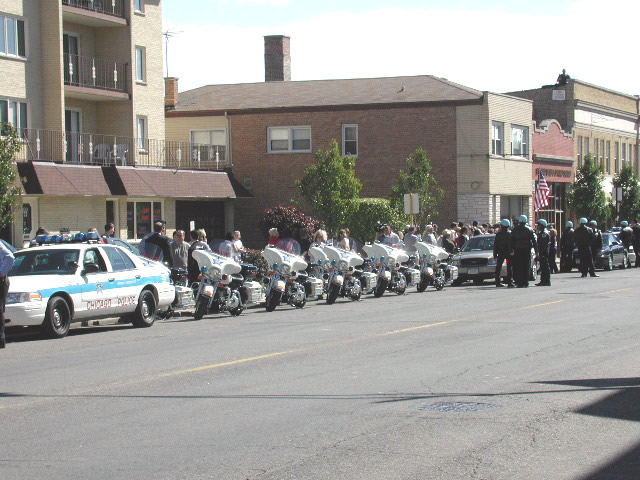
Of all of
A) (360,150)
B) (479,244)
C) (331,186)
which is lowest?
(479,244)

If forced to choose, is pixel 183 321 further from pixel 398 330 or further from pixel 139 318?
pixel 398 330

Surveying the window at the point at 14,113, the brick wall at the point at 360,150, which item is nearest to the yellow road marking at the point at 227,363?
the window at the point at 14,113

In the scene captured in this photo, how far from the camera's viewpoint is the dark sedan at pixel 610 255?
38.9 metres

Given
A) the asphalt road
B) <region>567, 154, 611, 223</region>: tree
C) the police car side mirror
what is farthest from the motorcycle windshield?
<region>567, 154, 611, 223</region>: tree

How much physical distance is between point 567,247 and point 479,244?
265 inches

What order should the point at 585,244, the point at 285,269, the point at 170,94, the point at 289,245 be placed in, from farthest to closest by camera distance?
the point at 170,94
the point at 585,244
the point at 289,245
the point at 285,269

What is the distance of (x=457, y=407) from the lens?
31.6ft

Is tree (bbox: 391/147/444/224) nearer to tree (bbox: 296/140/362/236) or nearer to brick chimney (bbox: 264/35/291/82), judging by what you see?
tree (bbox: 296/140/362/236)

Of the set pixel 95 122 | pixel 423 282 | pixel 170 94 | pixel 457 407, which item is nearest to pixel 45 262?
pixel 457 407

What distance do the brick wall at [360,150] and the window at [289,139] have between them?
245mm

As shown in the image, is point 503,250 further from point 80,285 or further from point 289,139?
point 289,139

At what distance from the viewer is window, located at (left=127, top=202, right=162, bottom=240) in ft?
124

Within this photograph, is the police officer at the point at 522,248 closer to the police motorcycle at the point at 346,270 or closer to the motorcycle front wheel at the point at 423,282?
the motorcycle front wheel at the point at 423,282

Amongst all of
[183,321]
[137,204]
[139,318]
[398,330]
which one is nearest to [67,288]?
[139,318]
